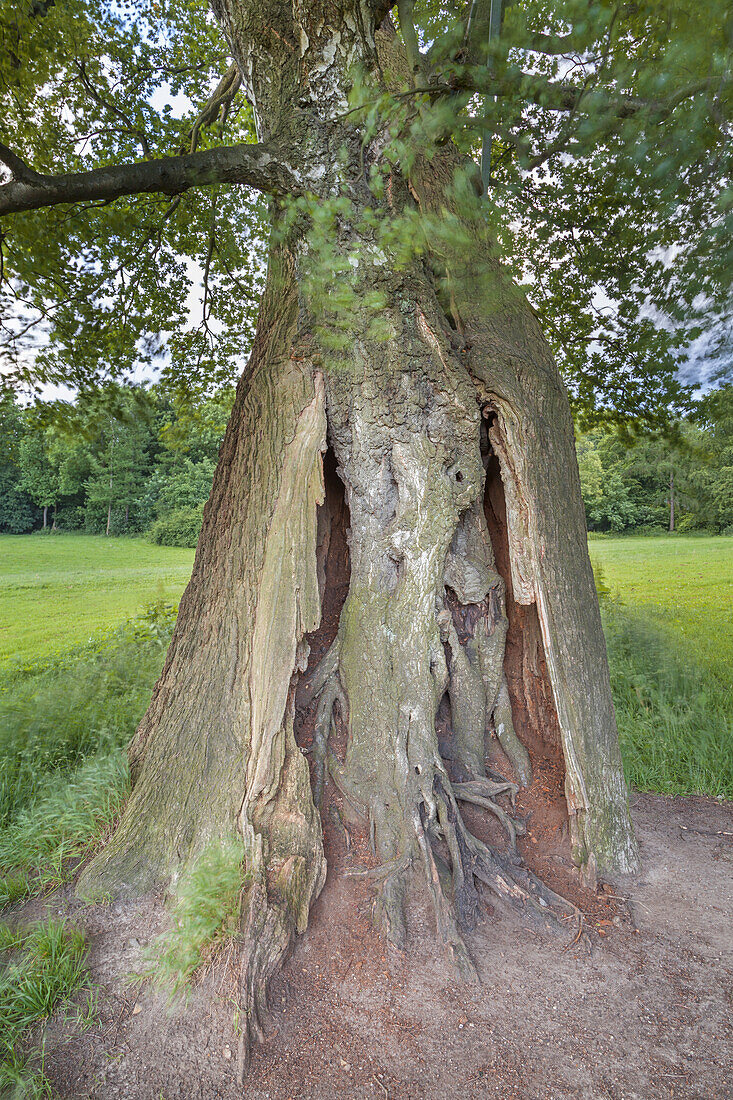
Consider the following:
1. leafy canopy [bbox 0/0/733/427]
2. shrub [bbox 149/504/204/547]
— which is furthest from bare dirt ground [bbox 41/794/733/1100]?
shrub [bbox 149/504/204/547]

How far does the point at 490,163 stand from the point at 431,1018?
4547mm

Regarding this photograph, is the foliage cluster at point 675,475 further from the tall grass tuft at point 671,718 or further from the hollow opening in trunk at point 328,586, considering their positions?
the hollow opening in trunk at point 328,586

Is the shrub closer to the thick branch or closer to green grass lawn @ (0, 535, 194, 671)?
green grass lawn @ (0, 535, 194, 671)

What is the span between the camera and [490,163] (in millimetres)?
3578

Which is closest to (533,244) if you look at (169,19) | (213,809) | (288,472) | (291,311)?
(291,311)

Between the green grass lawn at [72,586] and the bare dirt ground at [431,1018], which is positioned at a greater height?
the green grass lawn at [72,586]

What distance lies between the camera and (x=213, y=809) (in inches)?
105

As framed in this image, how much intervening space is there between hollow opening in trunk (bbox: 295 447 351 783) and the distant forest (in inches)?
123

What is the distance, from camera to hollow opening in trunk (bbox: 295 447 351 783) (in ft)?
9.98

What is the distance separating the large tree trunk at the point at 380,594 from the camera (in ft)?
8.88

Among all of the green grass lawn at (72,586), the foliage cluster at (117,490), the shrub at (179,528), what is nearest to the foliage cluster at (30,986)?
the green grass lawn at (72,586)

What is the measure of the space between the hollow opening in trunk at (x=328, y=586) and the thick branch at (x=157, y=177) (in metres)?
1.52

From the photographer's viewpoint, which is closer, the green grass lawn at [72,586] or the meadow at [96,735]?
the meadow at [96,735]

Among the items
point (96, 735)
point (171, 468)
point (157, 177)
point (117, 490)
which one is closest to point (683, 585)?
point (96, 735)
